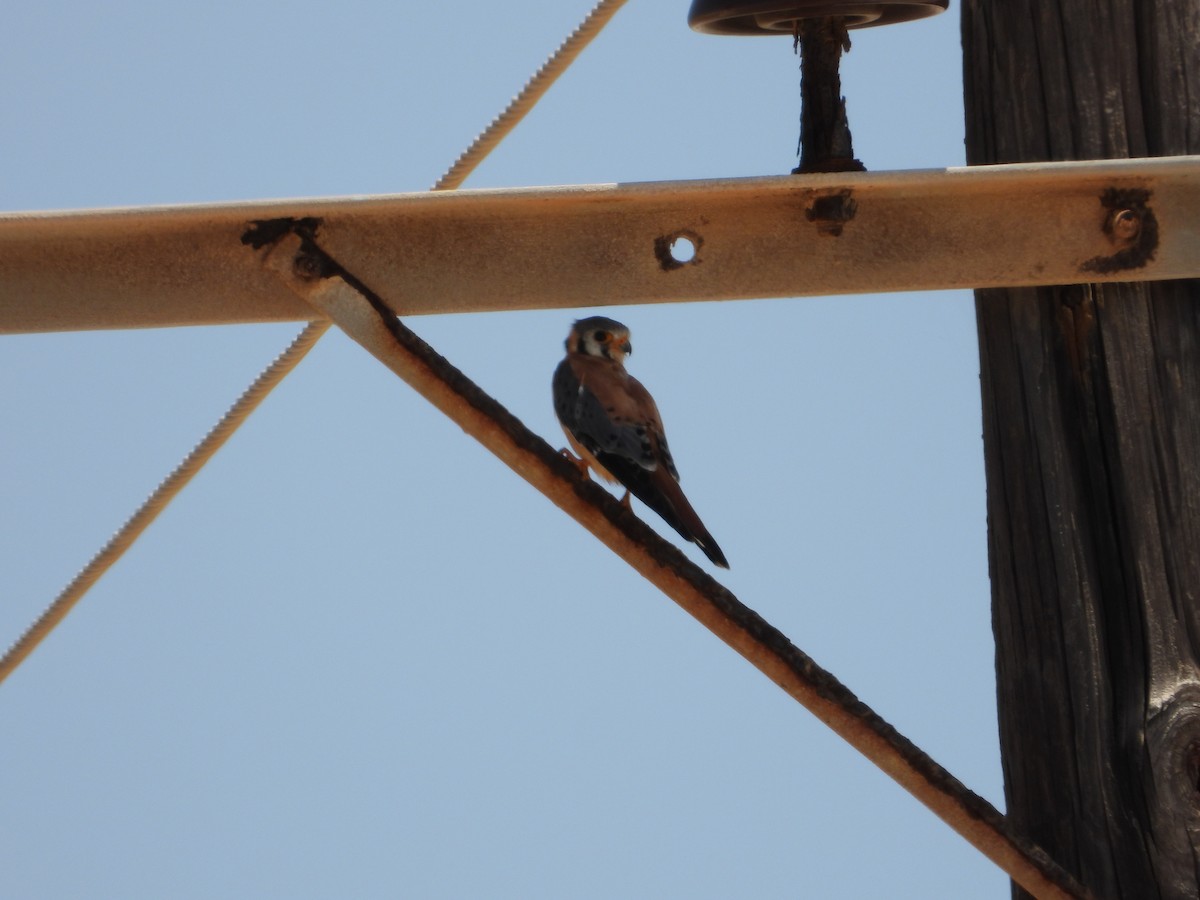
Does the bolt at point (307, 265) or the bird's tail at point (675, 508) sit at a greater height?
the bird's tail at point (675, 508)

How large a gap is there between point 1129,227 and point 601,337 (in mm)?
2115

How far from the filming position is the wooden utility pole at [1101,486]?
7.75 feet

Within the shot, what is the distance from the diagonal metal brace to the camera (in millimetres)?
2293

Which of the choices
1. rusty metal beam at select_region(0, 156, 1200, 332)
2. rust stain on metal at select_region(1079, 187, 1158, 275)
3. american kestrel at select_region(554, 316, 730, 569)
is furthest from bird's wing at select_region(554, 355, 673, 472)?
rust stain on metal at select_region(1079, 187, 1158, 275)

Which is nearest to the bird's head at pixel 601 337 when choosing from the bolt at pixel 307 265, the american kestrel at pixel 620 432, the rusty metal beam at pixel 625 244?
the american kestrel at pixel 620 432

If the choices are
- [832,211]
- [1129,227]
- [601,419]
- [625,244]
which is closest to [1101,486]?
[1129,227]

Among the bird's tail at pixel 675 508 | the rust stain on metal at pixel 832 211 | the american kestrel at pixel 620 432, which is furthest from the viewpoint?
the american kestrel at pixel 620 432

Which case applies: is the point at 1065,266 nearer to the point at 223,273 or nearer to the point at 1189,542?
the point at 1189,542

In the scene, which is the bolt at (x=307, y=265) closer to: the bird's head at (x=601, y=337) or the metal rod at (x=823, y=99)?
the metal rod at (x=823, y=99)

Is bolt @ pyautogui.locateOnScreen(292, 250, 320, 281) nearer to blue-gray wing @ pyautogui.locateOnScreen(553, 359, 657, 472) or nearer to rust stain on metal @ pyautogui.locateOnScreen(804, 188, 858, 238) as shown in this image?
rust stain on metal @ pyautogui.locateOnScreen(804, 188, 858, 238)

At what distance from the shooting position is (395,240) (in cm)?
249

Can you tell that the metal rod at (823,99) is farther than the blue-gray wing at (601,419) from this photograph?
No

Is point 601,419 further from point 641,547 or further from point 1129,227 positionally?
point 1129,227

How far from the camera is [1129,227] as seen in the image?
2.45 meters
